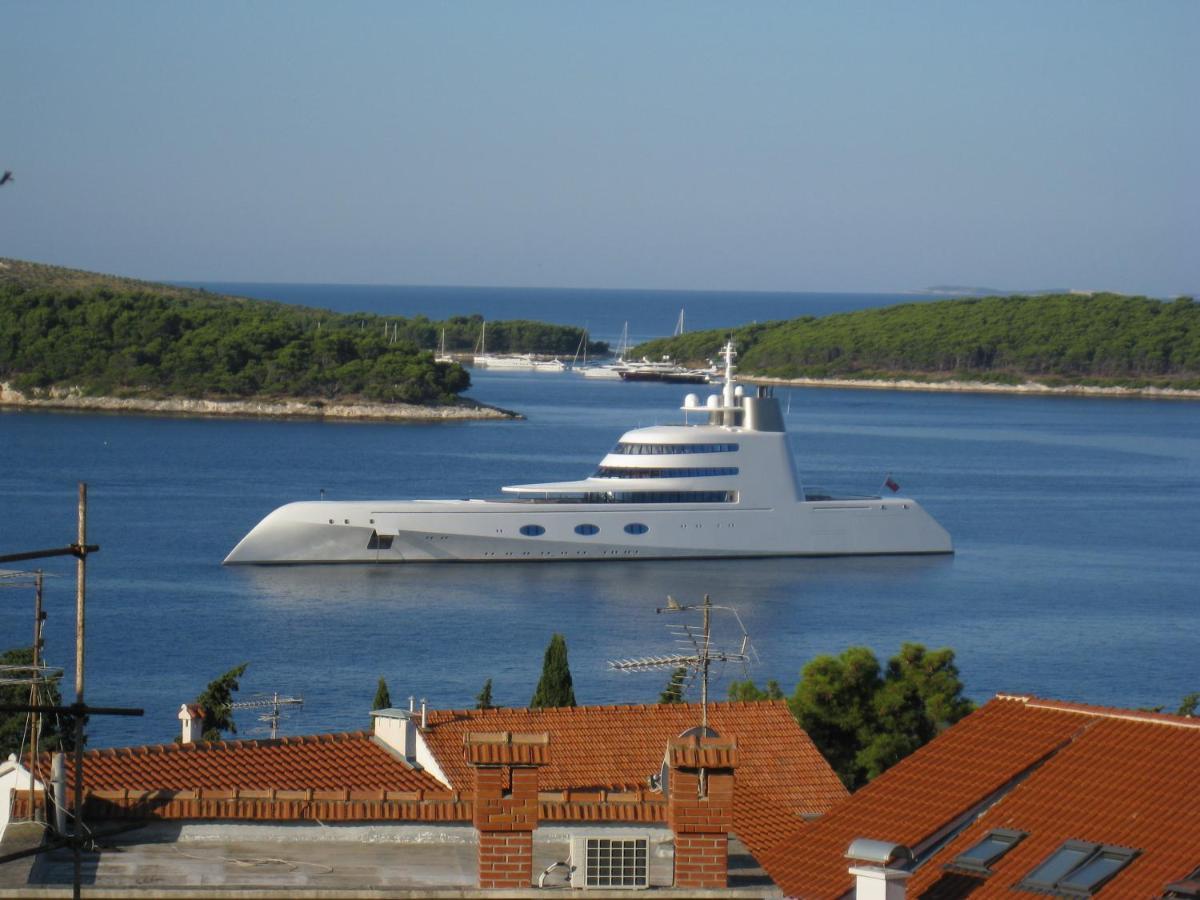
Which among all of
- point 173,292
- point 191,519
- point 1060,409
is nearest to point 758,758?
point 191,519

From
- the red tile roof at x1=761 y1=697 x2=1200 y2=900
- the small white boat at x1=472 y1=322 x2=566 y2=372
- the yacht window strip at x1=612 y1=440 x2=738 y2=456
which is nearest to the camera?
A: the red tile roof at x1=761 y1=697 x2=1200 y2=900

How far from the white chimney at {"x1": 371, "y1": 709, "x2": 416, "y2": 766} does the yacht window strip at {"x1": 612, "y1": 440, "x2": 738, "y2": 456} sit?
33932 millimetres

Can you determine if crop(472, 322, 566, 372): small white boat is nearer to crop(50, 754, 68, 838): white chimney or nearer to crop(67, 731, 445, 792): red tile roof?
crop(67, 731, 445, 792): red tile roof

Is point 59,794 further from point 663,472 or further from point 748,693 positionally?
point 663,472

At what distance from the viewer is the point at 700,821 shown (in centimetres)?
779

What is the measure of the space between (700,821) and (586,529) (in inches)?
1545

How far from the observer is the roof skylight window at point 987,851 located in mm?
8461

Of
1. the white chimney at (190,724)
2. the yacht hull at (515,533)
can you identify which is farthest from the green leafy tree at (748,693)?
the yacht hull at (515,533)

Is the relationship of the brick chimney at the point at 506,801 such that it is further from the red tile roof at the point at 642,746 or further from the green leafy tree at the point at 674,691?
the green leafy tree at the point at 674,691

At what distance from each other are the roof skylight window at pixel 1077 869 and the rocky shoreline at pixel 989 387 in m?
119

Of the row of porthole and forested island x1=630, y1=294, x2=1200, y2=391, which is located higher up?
forested island x1=630, y1=294, x2=1200, y2=391

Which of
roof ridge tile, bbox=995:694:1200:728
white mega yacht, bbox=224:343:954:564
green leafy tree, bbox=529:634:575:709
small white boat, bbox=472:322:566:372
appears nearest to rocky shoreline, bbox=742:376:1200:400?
small white boat, bbox=472:322:566:372

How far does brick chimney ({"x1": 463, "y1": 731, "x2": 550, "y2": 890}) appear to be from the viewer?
7348 mm

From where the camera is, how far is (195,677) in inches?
1212
